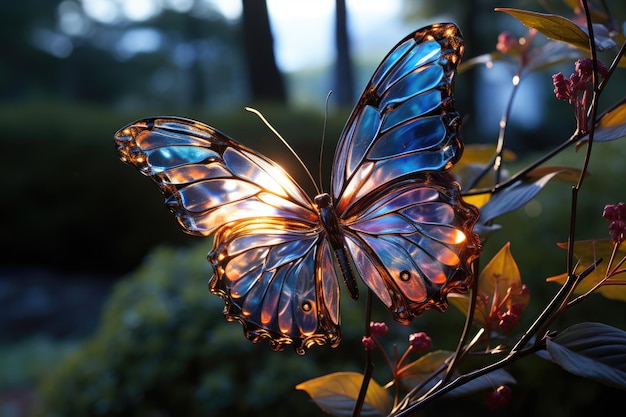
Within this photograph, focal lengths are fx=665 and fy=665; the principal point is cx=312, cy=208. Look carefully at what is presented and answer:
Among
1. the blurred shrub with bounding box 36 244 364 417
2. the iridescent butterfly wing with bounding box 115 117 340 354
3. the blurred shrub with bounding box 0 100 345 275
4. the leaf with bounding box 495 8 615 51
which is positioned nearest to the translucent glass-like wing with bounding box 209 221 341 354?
the iridescent butterfly wing with bounding box 115 117 340 354

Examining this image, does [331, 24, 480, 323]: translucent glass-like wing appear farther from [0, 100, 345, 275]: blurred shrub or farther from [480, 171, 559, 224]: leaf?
[0, 100, 345, 275]: blurred shrub

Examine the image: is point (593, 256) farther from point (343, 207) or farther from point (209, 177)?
point (209, 177)

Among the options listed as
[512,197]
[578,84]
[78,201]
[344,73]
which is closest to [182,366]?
[512,197]

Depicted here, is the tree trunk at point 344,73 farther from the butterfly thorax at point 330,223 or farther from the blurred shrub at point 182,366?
the butterfly thorax at point 330,223

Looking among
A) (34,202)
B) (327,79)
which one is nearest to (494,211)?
(327,79)

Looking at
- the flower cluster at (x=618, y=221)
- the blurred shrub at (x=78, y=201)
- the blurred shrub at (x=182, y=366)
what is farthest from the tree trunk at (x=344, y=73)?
the flower cluster at (x=618, y=221)

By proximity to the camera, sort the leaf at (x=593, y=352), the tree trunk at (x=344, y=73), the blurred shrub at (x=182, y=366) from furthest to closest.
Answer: the tree trunk at (x=344, y=73), the blurred shrub at (x=182, y=366), the leaf at (x=593, y=352)
